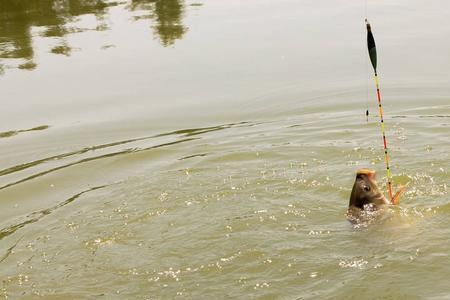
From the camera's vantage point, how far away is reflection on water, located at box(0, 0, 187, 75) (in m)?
15.9

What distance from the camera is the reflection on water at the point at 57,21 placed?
15852 millimetres

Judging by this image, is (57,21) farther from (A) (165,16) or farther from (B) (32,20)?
(A) (165,16)

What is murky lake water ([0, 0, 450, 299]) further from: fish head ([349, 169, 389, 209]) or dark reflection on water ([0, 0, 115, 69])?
fish head ([349, 169, 389, 209])

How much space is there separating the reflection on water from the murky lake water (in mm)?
125

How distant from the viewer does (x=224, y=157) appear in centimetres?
935

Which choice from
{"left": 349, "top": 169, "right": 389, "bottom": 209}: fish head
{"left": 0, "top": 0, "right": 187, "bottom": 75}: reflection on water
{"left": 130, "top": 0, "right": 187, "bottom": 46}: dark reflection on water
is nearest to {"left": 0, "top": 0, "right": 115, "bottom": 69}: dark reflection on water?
{"left": 0, "top": 0, "right": 187, "bottom": 75}: reflection on water

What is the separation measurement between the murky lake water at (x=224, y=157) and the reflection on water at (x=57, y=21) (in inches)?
4.9

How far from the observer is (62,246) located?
7375mm

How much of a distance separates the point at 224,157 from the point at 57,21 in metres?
11.3

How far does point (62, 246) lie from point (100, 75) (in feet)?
22.6

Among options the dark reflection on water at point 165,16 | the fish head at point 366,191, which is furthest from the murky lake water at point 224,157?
the fish head at point 366,191

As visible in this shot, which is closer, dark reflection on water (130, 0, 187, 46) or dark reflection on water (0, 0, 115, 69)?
dark reflection on water (0, 0, 115, 69)

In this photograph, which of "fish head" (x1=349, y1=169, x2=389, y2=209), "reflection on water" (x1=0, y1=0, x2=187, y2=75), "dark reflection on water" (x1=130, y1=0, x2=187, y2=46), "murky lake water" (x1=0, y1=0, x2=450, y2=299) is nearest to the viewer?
"murky lake water" (x1=0, y1=0, x2=450, y2=299)

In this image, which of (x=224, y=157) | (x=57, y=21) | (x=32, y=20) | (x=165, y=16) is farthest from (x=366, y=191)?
(x=32, y=20)
